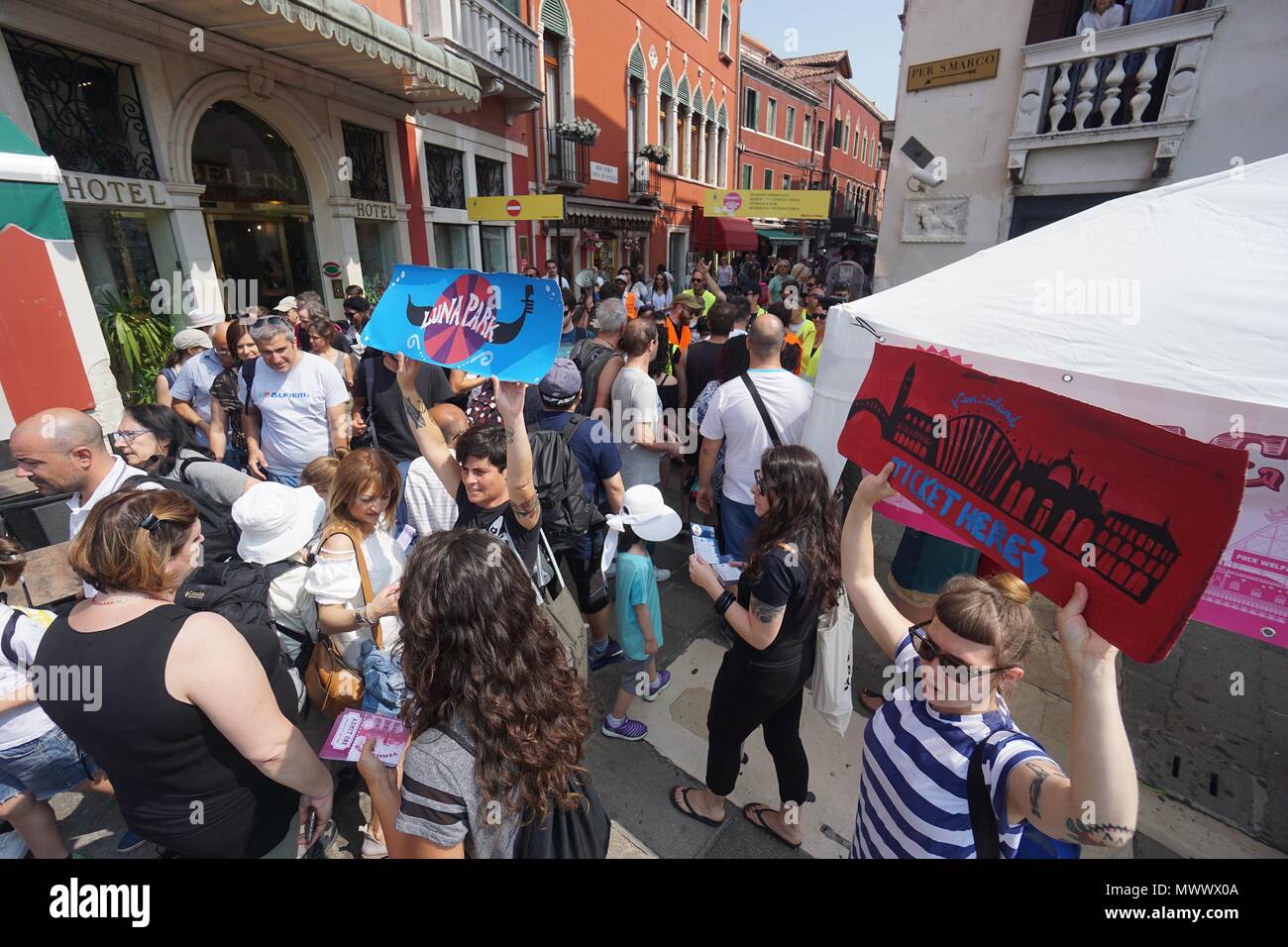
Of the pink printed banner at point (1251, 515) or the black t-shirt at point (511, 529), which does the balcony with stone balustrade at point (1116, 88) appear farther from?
the black t-shirt at point (511, 529)

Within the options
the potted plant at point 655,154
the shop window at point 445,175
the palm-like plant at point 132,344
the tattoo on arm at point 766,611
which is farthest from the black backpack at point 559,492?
the potted plant at point 655,154

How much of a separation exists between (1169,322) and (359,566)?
3196 mm

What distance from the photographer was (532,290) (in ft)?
7.24

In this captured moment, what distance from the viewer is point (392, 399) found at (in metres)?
3.98

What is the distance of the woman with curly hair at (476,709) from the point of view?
1.23 meters

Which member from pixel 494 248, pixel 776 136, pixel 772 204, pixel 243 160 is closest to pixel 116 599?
pixel 243 160

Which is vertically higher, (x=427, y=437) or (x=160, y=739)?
(x=427, y=437)

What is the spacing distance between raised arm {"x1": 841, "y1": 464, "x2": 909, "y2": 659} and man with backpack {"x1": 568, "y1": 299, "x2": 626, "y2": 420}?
2632mm

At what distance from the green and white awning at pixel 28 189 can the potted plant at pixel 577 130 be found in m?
12.4

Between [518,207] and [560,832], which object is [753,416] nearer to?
[560,832]

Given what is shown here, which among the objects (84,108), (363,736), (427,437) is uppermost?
(84,108)

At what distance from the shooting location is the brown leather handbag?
2.22 m
